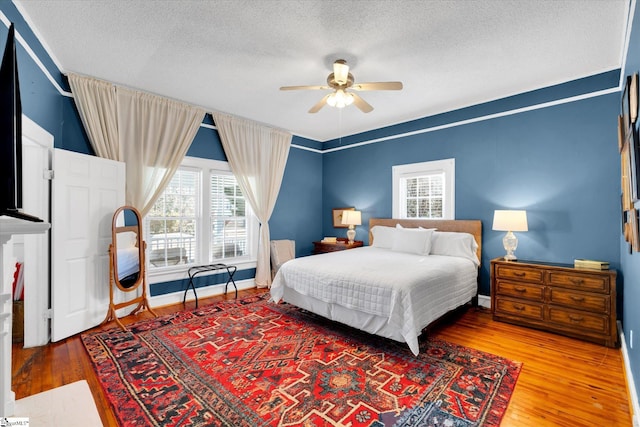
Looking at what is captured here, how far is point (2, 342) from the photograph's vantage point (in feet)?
3.62

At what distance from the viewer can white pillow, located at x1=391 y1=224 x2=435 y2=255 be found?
413 centimetres

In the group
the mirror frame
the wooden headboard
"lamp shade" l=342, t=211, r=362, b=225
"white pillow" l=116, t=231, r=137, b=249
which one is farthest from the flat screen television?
"lamp shade" l=342, t=211, r=362, b=225

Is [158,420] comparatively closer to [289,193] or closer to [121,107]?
[121,107]

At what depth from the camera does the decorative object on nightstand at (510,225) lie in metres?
3.47

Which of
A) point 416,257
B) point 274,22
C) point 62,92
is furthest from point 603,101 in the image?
point 62,92

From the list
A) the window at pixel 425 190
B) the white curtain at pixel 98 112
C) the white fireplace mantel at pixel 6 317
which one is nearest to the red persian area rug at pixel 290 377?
the white fireplace mantel at pixel 6 317

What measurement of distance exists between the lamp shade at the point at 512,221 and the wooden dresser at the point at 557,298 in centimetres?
41

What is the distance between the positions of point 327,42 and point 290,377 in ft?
9.39

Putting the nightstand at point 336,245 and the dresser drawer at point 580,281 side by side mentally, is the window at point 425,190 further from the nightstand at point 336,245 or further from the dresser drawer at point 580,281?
the dresser drawer at point 580,281

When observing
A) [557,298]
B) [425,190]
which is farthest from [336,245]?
[557,298]

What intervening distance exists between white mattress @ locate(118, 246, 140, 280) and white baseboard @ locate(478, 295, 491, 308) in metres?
4.52

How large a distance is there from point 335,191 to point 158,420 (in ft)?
16.0

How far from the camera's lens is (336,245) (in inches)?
215

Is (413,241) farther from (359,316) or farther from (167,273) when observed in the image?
(167,273)
